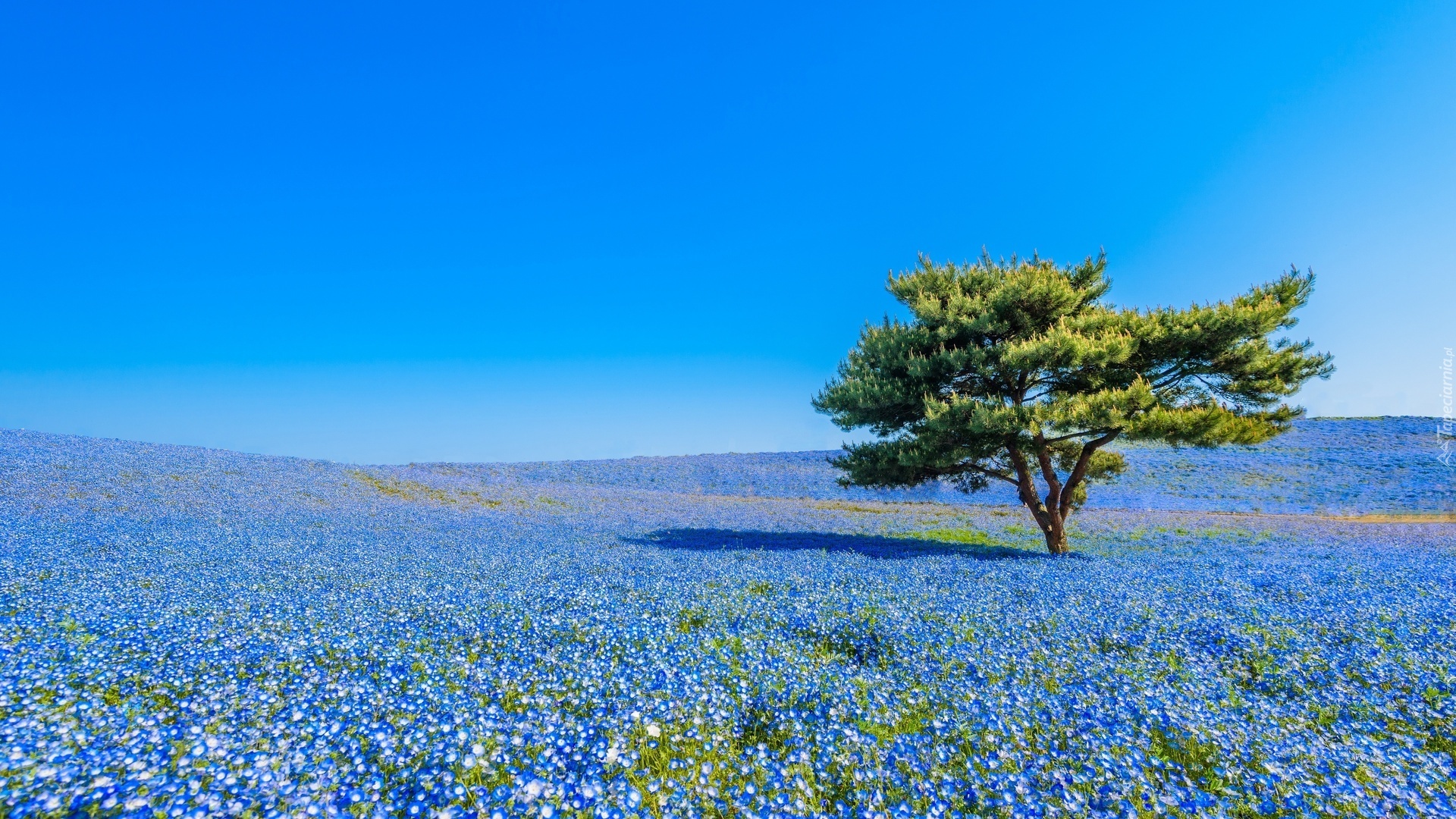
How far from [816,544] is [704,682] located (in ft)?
45.4

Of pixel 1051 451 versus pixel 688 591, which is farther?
pixel 1051 451

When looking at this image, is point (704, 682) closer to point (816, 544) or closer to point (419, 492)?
point (816, 544)

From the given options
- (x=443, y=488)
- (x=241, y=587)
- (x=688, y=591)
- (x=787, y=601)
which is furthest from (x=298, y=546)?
(x=443, y=488)

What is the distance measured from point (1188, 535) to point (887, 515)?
1410cm

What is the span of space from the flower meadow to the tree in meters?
3.54

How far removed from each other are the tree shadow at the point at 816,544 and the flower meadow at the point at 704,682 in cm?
122

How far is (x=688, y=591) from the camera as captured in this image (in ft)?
35.0

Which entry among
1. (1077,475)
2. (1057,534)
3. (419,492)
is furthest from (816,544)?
(419,492)

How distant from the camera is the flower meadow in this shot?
437cm

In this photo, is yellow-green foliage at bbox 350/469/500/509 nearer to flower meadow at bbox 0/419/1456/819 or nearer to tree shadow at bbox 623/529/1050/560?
tree shadow at bbox 623/529/1050/560

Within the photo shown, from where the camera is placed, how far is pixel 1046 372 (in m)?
17.3

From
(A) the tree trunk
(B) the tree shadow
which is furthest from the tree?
(B) the tree shadow

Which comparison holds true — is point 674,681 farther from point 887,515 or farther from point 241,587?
point 887,515

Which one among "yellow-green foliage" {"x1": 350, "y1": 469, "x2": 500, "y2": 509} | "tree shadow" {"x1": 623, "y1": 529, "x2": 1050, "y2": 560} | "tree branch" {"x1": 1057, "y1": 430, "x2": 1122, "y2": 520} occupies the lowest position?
"tree shadow" {"x1": 623, "y1": 529, "x2": 1050, "y2": 560}
